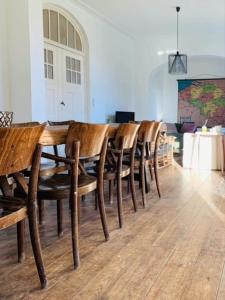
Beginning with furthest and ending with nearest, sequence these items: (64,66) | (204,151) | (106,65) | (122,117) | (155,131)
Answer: (122,117), (106,65), (64,66), (204,151), (155,131)

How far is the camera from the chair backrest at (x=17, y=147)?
1387mm

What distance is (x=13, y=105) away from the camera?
4.79m

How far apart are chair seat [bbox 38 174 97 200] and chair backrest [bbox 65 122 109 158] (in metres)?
0.19

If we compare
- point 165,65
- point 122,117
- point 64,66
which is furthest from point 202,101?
point 64,66

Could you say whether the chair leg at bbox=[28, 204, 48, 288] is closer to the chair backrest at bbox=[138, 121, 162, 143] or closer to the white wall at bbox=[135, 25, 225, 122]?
the chair backrest at bbox=[138, 121, 162, 143]

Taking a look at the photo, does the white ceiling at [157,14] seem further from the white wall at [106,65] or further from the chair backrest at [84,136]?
the chair backrest at [84,136]

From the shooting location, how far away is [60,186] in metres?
2.07

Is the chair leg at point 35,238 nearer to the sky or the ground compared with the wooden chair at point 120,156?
nearer to the ground

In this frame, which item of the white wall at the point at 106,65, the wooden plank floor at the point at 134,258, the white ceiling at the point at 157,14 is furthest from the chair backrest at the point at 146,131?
the white ceiling at the point at 157,14

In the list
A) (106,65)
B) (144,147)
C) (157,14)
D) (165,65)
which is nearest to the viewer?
(144,147)

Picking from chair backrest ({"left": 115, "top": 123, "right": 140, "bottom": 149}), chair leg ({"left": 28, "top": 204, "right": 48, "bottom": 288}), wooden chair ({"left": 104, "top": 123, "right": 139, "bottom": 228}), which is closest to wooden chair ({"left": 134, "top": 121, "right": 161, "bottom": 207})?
wooden chair ({"left": 104, "top": 123, "right": 139, "bottom": 228})

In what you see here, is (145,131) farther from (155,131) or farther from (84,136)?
(84,136)

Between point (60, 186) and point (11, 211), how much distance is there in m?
0.54

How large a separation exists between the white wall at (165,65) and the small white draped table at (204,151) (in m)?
3.33
